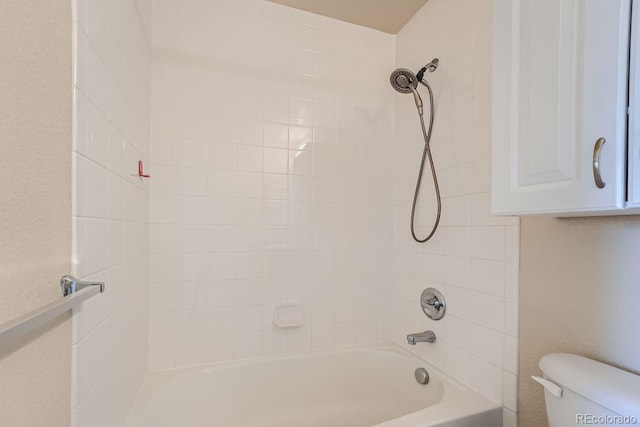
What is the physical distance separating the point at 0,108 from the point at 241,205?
1.20m

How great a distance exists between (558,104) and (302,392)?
172 centimetres

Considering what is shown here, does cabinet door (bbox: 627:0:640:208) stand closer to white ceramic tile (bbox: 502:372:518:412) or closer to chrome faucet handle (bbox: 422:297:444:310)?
white ceramic tile (bbox: 502:372:518:412)

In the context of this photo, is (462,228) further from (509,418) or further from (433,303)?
(509,418)

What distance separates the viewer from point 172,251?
1.56m

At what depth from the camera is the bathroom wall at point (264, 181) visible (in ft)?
5.13

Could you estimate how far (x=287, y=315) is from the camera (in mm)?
1736

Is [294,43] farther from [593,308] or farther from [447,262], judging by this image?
[593,308]

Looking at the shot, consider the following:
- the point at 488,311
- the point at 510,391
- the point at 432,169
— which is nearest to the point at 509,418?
the point at 510,391

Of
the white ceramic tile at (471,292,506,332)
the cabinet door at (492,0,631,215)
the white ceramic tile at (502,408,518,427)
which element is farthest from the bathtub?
the cabinet door at (492,0,631,215)

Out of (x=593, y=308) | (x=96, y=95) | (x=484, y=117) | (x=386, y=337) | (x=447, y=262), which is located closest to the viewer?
(x=96, y=95)

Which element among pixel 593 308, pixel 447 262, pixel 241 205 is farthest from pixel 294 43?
pixel 593 308

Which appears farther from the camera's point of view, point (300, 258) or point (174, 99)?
point (300, 258)

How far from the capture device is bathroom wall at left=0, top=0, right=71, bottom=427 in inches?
19.7

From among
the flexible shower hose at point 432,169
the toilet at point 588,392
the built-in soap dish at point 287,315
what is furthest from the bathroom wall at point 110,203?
the flexible shower hose at point 432,169
